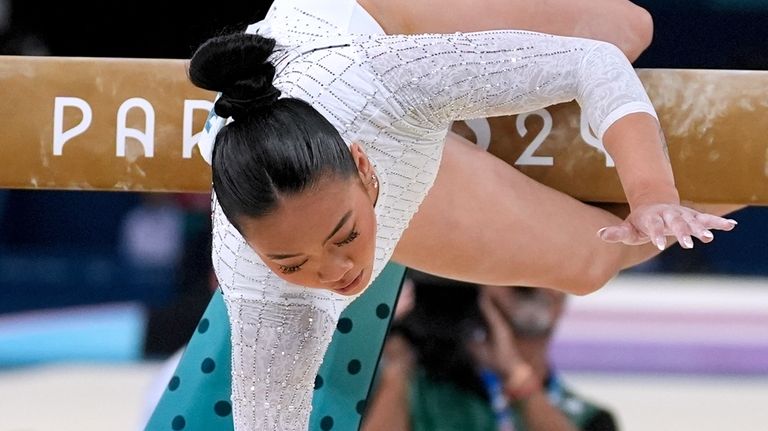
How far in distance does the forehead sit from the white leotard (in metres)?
0.11

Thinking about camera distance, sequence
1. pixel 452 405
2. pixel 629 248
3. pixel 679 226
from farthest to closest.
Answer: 1. pixel 452 405
2. pixel 629 248
3. pixel 679 226

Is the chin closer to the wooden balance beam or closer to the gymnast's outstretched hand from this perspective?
the gymnast's outstretched hand

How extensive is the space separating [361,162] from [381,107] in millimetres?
79

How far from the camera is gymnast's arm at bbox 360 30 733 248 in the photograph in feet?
3.94

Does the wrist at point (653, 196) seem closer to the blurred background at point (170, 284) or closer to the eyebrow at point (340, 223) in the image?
the eyebrow at point (340, 223)

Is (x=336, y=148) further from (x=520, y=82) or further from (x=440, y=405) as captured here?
(x=440, y=405)

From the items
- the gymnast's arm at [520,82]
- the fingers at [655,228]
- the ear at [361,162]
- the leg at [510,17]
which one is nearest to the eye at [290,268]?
the ear at [361,162]

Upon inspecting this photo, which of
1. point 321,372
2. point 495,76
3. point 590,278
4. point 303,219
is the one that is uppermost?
point 495,76

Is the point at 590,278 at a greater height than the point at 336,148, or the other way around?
the point at 336,148

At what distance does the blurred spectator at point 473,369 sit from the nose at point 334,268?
1.74m

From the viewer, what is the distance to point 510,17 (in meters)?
1.52

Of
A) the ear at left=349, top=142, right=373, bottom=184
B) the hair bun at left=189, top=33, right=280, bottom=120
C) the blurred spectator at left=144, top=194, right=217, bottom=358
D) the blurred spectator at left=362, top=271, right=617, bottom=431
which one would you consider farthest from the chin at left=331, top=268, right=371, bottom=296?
the blurred spectator at left=144, top=194, right=217, bottom=358

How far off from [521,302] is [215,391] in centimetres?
142

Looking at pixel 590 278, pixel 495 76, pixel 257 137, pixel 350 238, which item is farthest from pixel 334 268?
pixel 590 278
